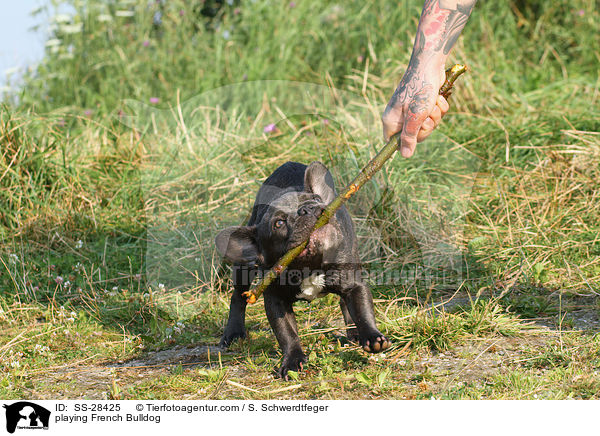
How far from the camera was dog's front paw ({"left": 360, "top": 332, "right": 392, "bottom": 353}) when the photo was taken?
3.36 metres

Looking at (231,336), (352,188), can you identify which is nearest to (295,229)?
(352,188)

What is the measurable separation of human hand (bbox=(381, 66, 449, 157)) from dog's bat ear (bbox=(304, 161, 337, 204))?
2.22 feet

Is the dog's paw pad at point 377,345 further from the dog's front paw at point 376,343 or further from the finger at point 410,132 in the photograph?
the finger at point 410,132

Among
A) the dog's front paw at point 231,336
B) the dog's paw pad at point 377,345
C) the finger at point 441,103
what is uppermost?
the finger at point 441,103

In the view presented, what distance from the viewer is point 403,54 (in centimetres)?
772

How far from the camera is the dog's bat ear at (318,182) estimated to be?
376 cm

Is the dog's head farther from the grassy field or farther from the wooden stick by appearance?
the grassy field

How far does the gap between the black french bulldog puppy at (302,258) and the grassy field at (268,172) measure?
0.16 m

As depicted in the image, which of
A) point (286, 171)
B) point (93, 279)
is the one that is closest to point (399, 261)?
point (286, 171)

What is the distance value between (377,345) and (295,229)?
29.3 inches
